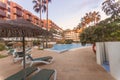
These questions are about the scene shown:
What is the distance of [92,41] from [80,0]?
1105cm

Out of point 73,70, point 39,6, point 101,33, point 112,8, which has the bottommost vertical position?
→ point 73,70

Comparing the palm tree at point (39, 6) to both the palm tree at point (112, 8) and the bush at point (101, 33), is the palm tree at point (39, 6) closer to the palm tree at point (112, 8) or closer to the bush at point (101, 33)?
the palm tree at point (112, 8)

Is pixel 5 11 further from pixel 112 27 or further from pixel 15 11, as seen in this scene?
pixel 112 27

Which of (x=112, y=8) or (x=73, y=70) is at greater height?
(x=112, y=8)

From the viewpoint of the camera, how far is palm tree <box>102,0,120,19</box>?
40.5 feet

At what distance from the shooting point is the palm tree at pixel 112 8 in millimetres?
12352

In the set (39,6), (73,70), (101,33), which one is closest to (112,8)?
(101,33)

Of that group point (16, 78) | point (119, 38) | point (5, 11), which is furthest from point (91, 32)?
point (5, 11)

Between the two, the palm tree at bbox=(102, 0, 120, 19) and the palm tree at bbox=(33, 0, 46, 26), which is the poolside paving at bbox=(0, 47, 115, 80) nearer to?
the palm tree at bbox=(102, 0, 120, 19)

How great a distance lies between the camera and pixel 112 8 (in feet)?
41.1

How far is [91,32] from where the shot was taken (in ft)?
39.1

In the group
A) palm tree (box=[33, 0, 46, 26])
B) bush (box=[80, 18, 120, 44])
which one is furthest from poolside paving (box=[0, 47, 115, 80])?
palm tree (box=[33, 0, 46, 26])

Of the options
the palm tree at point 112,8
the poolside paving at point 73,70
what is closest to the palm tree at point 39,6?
the palm tree at point 112,8

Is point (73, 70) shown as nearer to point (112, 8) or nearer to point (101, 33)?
point (101, 33)
